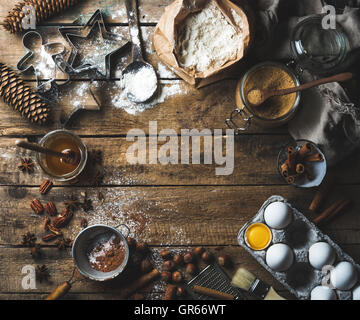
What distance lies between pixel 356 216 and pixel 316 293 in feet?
1.03

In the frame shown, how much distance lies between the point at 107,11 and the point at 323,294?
1.21m

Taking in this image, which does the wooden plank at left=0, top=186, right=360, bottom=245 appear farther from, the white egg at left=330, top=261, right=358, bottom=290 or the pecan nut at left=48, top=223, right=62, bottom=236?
the white egg at left=330, top=261, right=358, bottom=290

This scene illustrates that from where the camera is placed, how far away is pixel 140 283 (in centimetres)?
128

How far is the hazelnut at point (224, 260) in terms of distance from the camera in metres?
1.29

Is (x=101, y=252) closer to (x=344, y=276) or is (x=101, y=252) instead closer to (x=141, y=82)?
(x=141, y=82)

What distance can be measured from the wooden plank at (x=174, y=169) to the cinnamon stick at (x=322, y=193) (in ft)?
0.16

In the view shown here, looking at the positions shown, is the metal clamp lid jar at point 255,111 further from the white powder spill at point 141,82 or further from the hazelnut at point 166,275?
the hazelnut at point 166,275

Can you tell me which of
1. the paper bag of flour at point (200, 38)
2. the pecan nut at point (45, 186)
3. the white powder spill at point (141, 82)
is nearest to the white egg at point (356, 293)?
the paper bag of flour at point (200, 38)

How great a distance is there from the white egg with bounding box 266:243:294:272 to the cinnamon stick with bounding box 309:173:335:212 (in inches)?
7.4

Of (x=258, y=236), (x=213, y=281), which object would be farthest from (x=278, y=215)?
(x=213, y=281)
